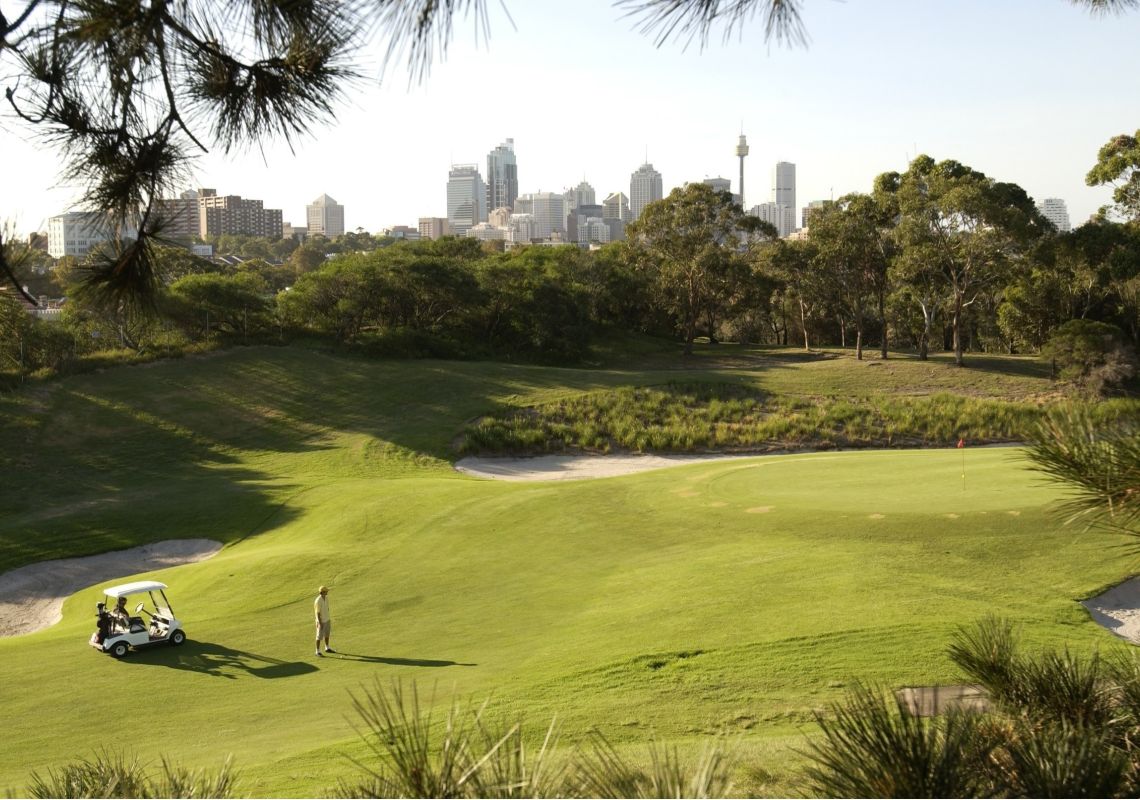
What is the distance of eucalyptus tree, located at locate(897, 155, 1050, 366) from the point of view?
1756 inches

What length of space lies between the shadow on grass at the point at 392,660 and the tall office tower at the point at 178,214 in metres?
8.10

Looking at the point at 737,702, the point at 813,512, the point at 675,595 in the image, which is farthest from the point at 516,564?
the point at 737,702

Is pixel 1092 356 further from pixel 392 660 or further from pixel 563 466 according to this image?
pixel 392 660

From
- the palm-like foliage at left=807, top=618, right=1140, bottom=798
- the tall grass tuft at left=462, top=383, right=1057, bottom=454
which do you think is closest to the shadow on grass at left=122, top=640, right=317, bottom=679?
the palm-like foliage at left=807, top=618, right=1140, bottom=798

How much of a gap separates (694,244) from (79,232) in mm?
52771

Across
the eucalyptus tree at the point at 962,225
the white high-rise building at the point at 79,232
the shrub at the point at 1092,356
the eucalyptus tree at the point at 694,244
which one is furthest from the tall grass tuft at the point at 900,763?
the eucalyptus tree at the point at 694,244

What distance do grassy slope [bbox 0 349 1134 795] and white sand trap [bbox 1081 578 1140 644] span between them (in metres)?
0.32

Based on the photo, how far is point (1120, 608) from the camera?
45.9 feet

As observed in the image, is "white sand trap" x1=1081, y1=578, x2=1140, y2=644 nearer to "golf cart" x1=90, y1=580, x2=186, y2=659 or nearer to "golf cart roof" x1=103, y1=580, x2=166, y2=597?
"golf cart" x1=90, y1=580, x2=186, y2=659

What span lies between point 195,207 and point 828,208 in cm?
4988

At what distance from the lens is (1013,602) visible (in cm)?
1364

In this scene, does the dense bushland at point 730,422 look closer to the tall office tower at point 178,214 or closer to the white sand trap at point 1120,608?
the white sand trap at point 1120,608

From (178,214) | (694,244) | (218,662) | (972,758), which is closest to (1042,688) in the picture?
(972,758)

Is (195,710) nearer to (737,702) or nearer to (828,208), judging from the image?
(737,702)
